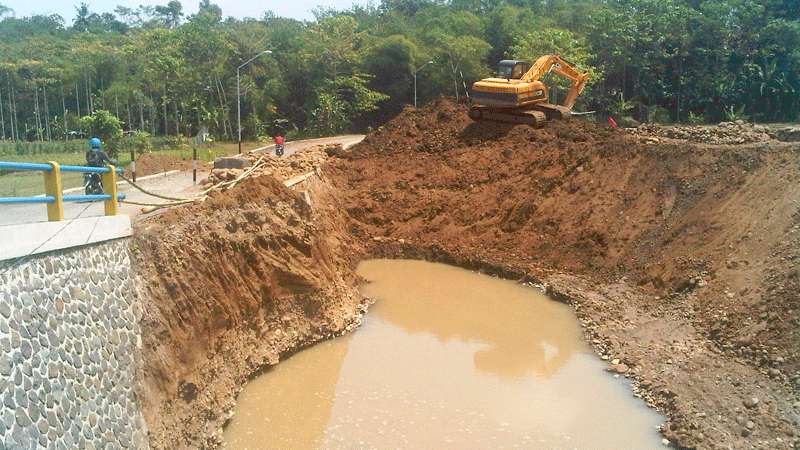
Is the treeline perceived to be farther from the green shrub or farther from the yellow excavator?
the yellow excavator

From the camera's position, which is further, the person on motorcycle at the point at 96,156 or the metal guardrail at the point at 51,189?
the person on motorcycle at the point at 96,156

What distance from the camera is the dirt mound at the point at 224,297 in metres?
10.9

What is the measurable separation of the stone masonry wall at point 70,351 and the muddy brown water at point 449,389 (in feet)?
9.07

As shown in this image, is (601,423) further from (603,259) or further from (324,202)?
(324,202)

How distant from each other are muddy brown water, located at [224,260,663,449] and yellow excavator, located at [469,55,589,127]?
10891 mm

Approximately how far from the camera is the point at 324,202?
2348 cm

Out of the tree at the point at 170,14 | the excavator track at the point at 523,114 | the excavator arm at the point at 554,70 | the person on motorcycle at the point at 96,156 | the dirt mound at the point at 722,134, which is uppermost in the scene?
the tree at the point at 170,14

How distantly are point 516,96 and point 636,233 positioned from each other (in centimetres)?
895

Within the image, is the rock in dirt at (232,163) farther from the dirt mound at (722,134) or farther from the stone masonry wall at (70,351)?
the dirt mound at (722,134)

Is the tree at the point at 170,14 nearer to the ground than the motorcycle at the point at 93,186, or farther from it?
farther from it

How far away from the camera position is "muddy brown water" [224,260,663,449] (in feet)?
39.1

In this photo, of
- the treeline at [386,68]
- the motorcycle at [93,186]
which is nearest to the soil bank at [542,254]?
the motorcycle at [93,186]

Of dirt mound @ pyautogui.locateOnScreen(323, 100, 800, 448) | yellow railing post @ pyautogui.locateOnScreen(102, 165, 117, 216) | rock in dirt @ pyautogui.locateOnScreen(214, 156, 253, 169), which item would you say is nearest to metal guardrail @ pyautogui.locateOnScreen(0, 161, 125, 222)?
yellow railing post @ pyautogui.locateOnScreen(102, 165, 117, 216)

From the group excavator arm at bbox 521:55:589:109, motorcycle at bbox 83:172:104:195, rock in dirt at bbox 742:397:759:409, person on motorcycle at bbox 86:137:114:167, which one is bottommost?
rock in dirt at bbox 742:397:759:409
